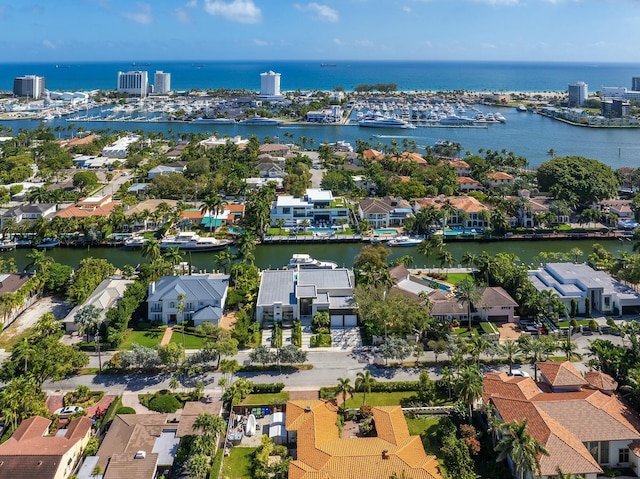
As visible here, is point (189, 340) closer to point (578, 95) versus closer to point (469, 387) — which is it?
point (469, 387)

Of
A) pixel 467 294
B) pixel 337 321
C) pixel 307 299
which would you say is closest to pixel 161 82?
pixel 307 299

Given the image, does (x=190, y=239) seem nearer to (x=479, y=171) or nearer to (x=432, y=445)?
(x=432, y=445)

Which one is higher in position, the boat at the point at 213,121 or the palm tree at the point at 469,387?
the boat at the point at 213,121

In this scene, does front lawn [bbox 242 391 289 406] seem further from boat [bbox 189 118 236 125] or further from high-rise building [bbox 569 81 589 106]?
high-rise building [bbox 569 81 589 106]

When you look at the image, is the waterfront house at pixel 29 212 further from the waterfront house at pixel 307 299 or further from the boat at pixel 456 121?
the boat at pixel 456 121

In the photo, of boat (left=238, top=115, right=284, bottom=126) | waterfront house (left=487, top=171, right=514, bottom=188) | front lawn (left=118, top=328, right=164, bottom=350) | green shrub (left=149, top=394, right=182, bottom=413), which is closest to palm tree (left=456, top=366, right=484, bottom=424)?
green shrub (left=149, top=394, right=182, bottom=413)

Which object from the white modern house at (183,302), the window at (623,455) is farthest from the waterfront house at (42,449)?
the window at (623,455)

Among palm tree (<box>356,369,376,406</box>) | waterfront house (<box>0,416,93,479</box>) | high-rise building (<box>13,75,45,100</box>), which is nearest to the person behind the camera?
waterfront house (<box>0,416,93,479</box>)
